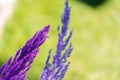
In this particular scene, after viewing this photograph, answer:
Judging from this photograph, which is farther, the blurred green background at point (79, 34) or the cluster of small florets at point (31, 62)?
the blurred green background at point (79, 34)

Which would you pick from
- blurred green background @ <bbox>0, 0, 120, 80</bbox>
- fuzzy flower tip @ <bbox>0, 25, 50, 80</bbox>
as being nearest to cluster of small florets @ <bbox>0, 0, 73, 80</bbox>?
fuzzy flower tip @ <bbox>0, 25, 50, 80</bbox>

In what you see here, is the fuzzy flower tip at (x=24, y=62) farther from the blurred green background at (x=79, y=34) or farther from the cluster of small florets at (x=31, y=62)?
the blurred green background at (x=79, y=34)

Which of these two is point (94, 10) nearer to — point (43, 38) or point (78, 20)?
point (78, 20)

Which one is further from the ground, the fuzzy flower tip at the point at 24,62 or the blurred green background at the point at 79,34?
the blurred green background at the point at 79,34

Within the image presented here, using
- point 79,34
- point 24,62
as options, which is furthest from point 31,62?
point 79,34

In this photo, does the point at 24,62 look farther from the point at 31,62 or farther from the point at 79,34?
the point at 79,34

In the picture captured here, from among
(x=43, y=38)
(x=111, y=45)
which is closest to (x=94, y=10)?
(x=111, y=45)

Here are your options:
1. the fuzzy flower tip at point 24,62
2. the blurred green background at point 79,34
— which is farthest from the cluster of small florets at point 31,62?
the blurred green background at point 79,34

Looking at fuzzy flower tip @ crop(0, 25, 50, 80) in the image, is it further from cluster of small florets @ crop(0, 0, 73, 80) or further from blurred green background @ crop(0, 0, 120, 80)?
blurred green background @ crop(0, 0, 120, 80)
